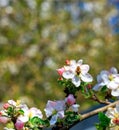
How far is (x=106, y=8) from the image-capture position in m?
10.5

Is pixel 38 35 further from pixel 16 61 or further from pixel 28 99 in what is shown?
pixel 28 99

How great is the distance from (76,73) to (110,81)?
10 cm

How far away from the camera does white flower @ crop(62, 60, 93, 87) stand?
166 centimetres

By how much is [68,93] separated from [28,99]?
249 inches

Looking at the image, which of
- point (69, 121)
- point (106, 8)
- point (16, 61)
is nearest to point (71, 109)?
point (69, 121)

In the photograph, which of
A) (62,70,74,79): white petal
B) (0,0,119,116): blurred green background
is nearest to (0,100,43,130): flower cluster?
(62,70,74,79): white petal

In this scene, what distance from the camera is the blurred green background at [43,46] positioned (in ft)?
27.1

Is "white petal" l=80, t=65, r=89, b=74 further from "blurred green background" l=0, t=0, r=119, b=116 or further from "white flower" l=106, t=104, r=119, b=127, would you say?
"blurred green background" l=0, t=0, r=119, b=116

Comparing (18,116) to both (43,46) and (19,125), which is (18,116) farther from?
(43,46)

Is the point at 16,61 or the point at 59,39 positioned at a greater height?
the point at 59,39

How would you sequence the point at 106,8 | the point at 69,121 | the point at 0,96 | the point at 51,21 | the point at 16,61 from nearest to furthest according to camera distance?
the point at 69,121
the point at 0,96
the point at 16,61
the point at 51,21
the point at 106,8

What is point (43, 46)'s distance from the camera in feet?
29.9

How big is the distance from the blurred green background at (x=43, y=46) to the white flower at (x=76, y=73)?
19.6 ft

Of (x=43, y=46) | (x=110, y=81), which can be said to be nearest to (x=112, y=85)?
(x=110, y=81)
